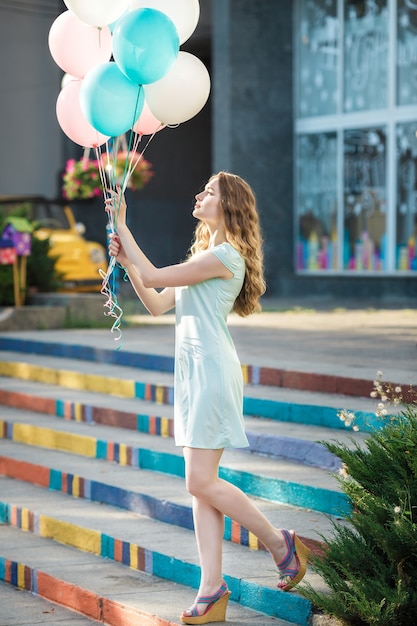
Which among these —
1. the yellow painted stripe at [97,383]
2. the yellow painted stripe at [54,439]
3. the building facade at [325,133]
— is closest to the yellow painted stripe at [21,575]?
the yellow painted stripe at [54,439]

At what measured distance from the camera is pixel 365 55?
18.0 m

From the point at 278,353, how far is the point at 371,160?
9.55 meters

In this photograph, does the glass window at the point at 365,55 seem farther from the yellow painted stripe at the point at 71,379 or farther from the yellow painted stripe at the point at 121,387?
the yellow painted stripe at the point at 121,387

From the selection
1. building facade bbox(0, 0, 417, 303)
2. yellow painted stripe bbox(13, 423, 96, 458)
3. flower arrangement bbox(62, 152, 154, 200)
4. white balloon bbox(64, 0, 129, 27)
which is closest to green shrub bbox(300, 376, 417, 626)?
white balloon bbox(64, 0, 129, 27)

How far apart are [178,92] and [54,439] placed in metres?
3.68

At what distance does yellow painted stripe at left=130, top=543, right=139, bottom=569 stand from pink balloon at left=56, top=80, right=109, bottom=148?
6.48ft

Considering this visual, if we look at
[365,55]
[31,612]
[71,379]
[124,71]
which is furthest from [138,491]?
[365,55]

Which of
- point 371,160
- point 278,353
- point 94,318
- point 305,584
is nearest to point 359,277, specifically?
point 371,160

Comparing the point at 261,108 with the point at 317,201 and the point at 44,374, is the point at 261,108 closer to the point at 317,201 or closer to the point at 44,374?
the point at 317,201

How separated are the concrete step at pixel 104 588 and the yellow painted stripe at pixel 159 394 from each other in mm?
2000

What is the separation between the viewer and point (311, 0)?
1880 centimetres

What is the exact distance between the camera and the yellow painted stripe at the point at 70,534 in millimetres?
5906

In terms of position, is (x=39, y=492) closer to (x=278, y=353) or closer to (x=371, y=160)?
(x=278, y=353)

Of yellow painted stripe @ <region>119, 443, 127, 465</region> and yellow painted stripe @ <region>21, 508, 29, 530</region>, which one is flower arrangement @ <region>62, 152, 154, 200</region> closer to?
yellow painted stripe @ <region>119, 443, 127, 465</region>
